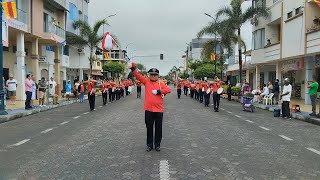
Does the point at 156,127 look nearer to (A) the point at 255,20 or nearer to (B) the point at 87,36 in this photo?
(A) the point at 255,20

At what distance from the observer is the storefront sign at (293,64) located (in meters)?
29.0

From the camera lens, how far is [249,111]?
21.6m

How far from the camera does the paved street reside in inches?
265

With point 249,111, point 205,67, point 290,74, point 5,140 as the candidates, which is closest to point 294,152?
point 5,140

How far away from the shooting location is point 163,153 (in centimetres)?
845

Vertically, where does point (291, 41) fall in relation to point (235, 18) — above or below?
below

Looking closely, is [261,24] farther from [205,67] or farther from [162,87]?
[205,67]

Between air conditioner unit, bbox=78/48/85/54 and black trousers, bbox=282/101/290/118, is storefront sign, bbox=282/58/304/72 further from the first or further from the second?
air conditioner unit, bbox=78/48/85/54

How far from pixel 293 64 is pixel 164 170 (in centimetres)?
2568

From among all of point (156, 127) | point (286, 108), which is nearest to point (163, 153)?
point (156, 127)

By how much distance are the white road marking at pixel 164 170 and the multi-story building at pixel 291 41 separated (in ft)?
61.7

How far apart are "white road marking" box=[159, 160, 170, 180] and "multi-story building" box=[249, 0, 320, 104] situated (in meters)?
18.8

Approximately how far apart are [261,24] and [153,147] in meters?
29.3

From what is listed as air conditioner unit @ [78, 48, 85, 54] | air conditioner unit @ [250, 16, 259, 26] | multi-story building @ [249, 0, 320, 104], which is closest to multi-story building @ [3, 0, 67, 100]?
air conditioner unit @ [78, 48, 85, 54]
